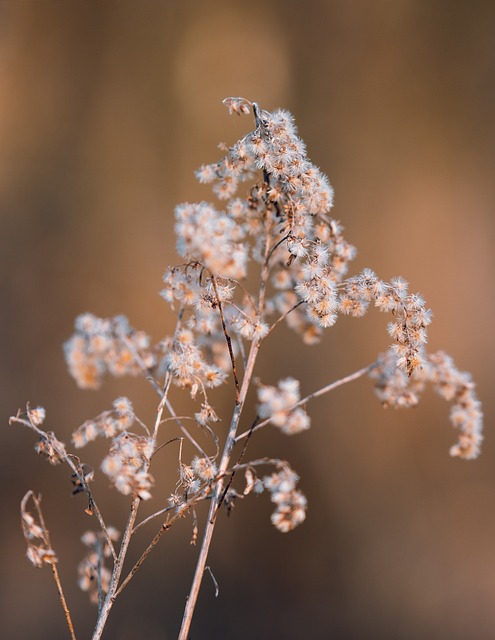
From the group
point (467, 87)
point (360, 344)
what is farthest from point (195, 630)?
point (467, 87)

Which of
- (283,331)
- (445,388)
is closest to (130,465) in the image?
(445,388)

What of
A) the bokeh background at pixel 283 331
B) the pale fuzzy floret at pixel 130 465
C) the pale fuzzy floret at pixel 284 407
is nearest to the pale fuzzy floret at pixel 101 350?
the pale fuzzy floret at pixel 130 465

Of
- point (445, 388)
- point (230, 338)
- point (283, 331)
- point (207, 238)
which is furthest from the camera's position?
point (283, 331)

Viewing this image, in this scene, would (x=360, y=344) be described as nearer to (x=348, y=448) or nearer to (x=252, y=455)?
(x=348, y=448)

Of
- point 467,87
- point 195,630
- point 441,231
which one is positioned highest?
point 467,87

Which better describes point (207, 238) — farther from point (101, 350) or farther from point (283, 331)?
point (283, 331)

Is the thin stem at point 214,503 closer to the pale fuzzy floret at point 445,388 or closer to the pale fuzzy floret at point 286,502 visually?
the pale fuzzy floret at point 286,502
